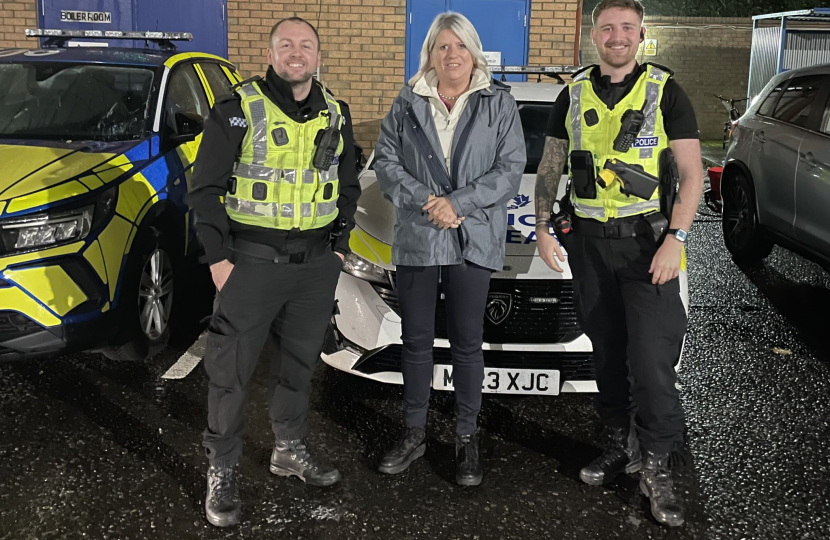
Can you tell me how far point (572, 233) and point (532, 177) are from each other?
1425 millimetres

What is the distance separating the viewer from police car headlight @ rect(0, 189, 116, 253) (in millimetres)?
3590

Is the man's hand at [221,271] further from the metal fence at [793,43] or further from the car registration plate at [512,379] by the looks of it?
the metal fence at [793,43]

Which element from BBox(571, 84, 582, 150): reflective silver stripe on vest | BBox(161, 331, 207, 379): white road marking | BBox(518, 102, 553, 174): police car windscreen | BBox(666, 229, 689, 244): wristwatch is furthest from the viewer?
BBox(518, 102, 553, 174): police car windscreen

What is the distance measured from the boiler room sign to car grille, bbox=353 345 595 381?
743 cm

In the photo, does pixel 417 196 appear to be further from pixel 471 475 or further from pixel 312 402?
pixel 312 402

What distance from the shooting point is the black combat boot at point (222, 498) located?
293 centimetres

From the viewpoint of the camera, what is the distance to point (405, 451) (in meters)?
3.35

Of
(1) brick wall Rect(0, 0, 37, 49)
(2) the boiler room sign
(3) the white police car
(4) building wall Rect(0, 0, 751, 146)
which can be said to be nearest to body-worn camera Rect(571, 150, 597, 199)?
(3) the white police car

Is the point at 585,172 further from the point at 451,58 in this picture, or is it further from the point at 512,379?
the point at 512,379

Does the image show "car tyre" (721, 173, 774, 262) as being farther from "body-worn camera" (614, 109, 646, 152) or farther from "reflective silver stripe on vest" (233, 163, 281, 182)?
"reflective silver stripe on vest" (233, 163, 281, 182)

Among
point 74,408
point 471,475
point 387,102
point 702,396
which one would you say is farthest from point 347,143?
point 387,102

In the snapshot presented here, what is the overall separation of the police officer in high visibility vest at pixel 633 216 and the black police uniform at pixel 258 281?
90 centimetres

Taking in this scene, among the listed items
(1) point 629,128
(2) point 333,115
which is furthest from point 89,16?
(1) point 629,128

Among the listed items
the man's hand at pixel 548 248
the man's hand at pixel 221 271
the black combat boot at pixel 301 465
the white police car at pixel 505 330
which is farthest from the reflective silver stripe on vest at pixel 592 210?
the black combat boot at pixel 301 465
